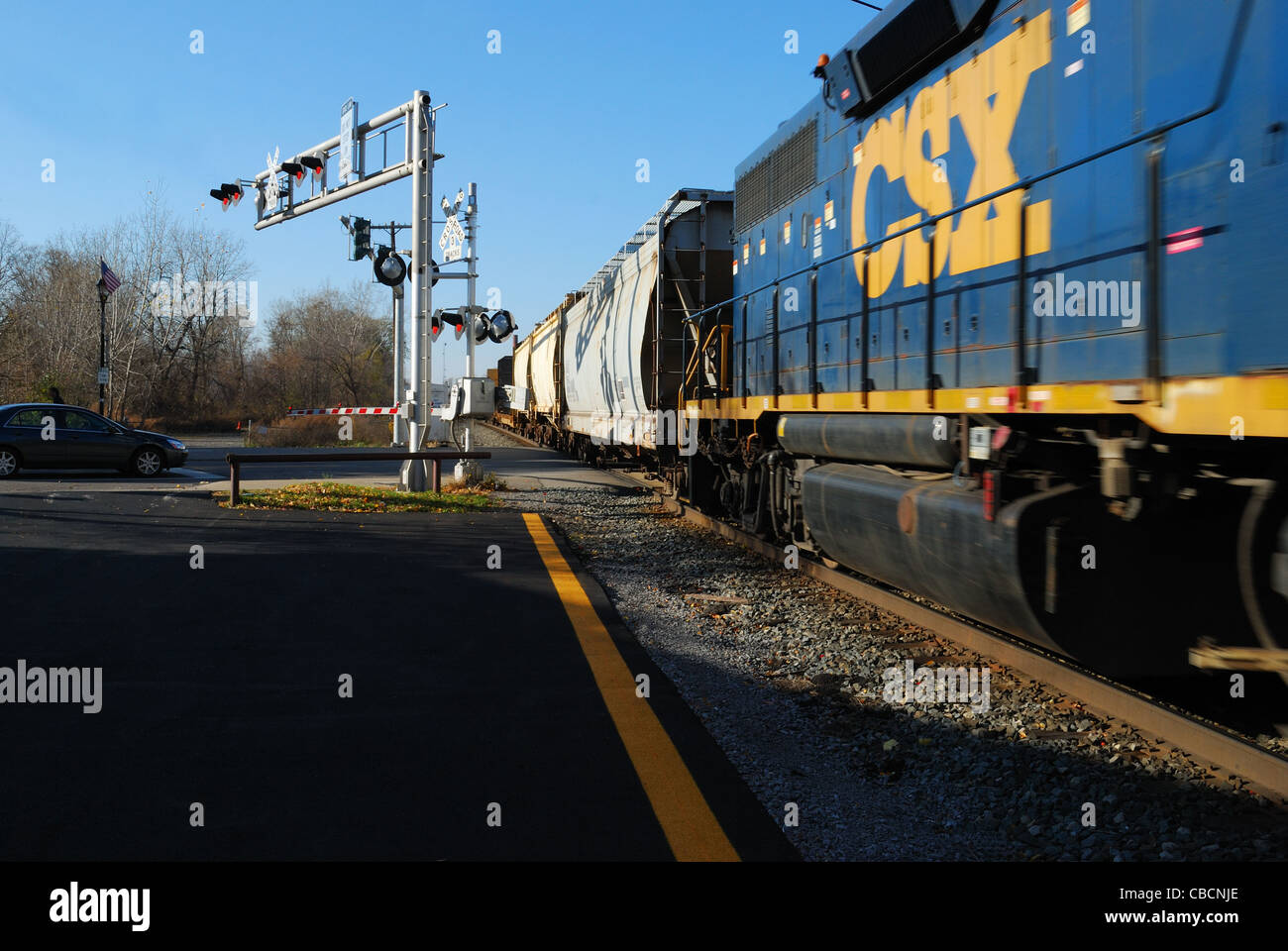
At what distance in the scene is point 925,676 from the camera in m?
5.50

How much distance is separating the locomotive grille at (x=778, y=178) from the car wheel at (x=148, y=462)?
12.2 meters

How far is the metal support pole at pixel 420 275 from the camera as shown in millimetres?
14945

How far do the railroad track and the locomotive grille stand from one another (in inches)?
A: 153

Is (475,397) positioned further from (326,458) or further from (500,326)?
(500,326)

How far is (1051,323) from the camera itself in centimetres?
514

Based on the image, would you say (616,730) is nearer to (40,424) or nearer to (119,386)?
(40,424)

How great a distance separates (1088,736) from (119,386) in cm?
5287

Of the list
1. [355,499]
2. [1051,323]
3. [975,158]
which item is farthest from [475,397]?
[1051,323]

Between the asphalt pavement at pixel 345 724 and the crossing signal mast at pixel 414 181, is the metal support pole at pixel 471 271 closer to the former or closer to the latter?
the crossing signal mast at pixel 414 181

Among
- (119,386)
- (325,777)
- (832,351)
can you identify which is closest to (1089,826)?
(325,777)

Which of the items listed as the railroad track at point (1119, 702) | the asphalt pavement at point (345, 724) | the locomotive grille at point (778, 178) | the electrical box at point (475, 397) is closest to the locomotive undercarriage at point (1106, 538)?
the railroad track at point (1119, 702)

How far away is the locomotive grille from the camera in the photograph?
30.8 ft

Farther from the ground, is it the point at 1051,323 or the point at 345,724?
the point at 1051,323

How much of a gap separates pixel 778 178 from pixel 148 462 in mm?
13577
